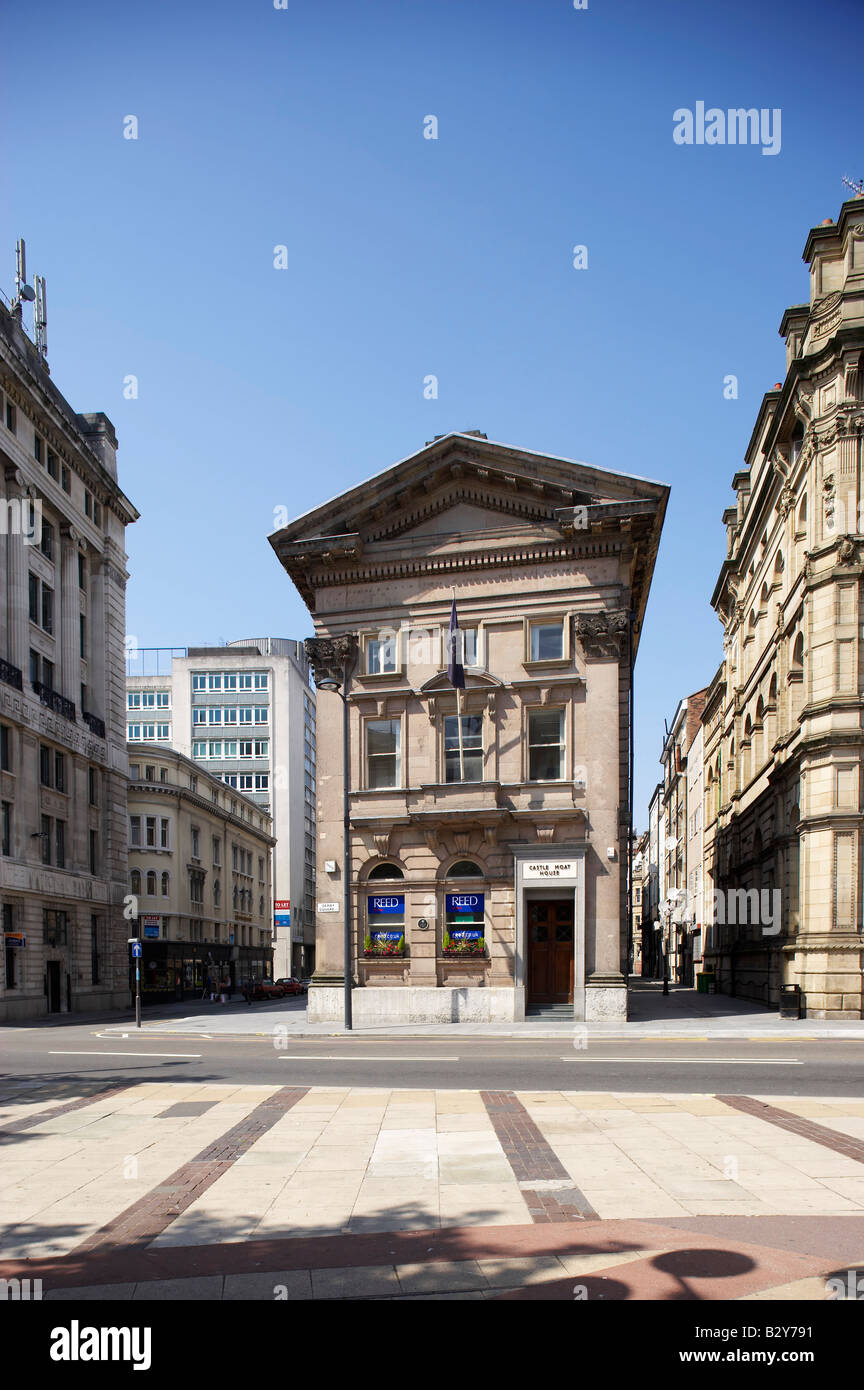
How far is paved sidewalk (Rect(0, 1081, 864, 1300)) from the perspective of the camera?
6.41 metres

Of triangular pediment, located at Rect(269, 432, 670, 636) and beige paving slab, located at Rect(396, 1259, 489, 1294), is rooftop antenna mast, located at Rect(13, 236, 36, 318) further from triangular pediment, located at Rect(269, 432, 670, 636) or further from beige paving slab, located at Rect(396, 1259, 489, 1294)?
beige paving slab, located at Rect(396, 1259, 489, 1294)

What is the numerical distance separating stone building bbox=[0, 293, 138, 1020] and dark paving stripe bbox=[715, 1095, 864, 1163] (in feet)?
105

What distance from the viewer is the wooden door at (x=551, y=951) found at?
30828mm

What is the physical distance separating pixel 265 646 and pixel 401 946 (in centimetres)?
8357

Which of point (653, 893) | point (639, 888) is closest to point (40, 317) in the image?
point (653, 893)

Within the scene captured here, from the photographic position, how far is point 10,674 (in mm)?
40688

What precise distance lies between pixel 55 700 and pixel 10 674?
472 centimetres

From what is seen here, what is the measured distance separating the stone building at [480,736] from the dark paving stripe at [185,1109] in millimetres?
16071

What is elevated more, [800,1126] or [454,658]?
[454,658]

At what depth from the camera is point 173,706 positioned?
328ft

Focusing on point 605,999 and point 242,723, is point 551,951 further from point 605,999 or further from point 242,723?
point 242,723

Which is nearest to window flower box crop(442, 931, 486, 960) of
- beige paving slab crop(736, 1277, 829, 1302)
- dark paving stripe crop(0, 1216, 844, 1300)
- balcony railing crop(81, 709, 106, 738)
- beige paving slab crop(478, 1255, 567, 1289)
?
dark paving stripe crop(0, 1216, 844, 1300)

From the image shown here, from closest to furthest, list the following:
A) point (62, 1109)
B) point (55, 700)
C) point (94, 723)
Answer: point (62, 1109) → point (55, 700) → point (94, 723)
